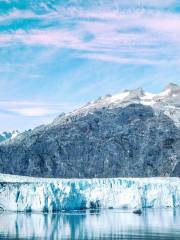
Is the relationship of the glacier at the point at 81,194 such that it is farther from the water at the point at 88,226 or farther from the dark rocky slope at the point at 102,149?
the dark rocky slope at the point at 102,149

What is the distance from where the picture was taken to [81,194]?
257ft

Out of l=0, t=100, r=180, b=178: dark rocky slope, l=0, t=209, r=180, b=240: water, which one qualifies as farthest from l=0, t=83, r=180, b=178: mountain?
l=0, t=209, r=180, b=240: water

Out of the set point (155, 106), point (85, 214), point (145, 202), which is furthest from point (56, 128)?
point (85, 214)

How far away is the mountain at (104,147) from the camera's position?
4978 inches

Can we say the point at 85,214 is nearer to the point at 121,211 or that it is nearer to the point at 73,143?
the point at 121,211

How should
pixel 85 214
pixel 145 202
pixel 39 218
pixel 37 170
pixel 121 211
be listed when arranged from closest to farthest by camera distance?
pixel 39 218
pixel 85 214
pixel 121 211
pixel 145 202
pixel 37 170

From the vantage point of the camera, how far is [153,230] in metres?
56.2

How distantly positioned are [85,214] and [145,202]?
1433cm

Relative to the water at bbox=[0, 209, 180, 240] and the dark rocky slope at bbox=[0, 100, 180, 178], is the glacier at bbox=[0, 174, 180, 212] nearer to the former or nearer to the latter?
the water at bbox=[0, 209, 180, 240]

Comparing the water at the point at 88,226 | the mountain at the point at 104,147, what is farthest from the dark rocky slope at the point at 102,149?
the water at the point at 88,226

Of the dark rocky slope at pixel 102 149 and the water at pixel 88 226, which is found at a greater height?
the dark rocky slope at pixel 102 149

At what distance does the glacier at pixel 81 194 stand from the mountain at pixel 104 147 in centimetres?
3693

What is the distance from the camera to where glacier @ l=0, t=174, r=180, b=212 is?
73.9 meters

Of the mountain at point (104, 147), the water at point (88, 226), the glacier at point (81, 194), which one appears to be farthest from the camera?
the mountain at point (104, 147)
